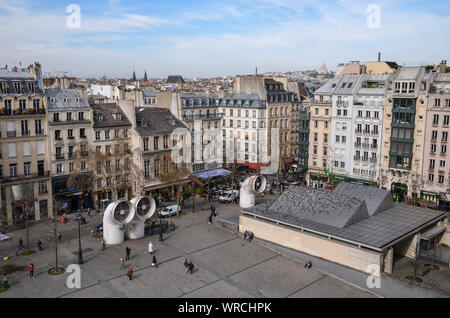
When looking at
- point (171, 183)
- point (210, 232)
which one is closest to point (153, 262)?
point (210, 232)

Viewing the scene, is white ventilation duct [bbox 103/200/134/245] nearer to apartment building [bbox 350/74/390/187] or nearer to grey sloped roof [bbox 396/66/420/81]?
apartment building [bbox 350/74/390/187]

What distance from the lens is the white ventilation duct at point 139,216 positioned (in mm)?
48453

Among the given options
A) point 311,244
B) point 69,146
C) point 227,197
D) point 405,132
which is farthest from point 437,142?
point 69,146

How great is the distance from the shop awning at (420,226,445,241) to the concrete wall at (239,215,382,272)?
9.20 meters

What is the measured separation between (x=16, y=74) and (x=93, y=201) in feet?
67.4

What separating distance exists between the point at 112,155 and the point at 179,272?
87.2 ft

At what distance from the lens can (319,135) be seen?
7494cm

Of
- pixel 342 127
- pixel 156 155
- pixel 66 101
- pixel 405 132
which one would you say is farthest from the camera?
pixel 342 127

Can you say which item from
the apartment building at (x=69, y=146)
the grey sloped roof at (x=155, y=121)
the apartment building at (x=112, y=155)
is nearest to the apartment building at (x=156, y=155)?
the grey sloped roof at (x=155, y=121)

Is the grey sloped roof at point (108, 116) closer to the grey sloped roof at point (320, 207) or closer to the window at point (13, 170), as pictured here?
the window at point (13, 170)

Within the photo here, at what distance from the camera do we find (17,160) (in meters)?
54.8

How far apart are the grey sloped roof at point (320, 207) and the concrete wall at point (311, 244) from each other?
2.43 metres

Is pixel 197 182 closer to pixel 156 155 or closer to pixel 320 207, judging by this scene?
pixel 156 155
